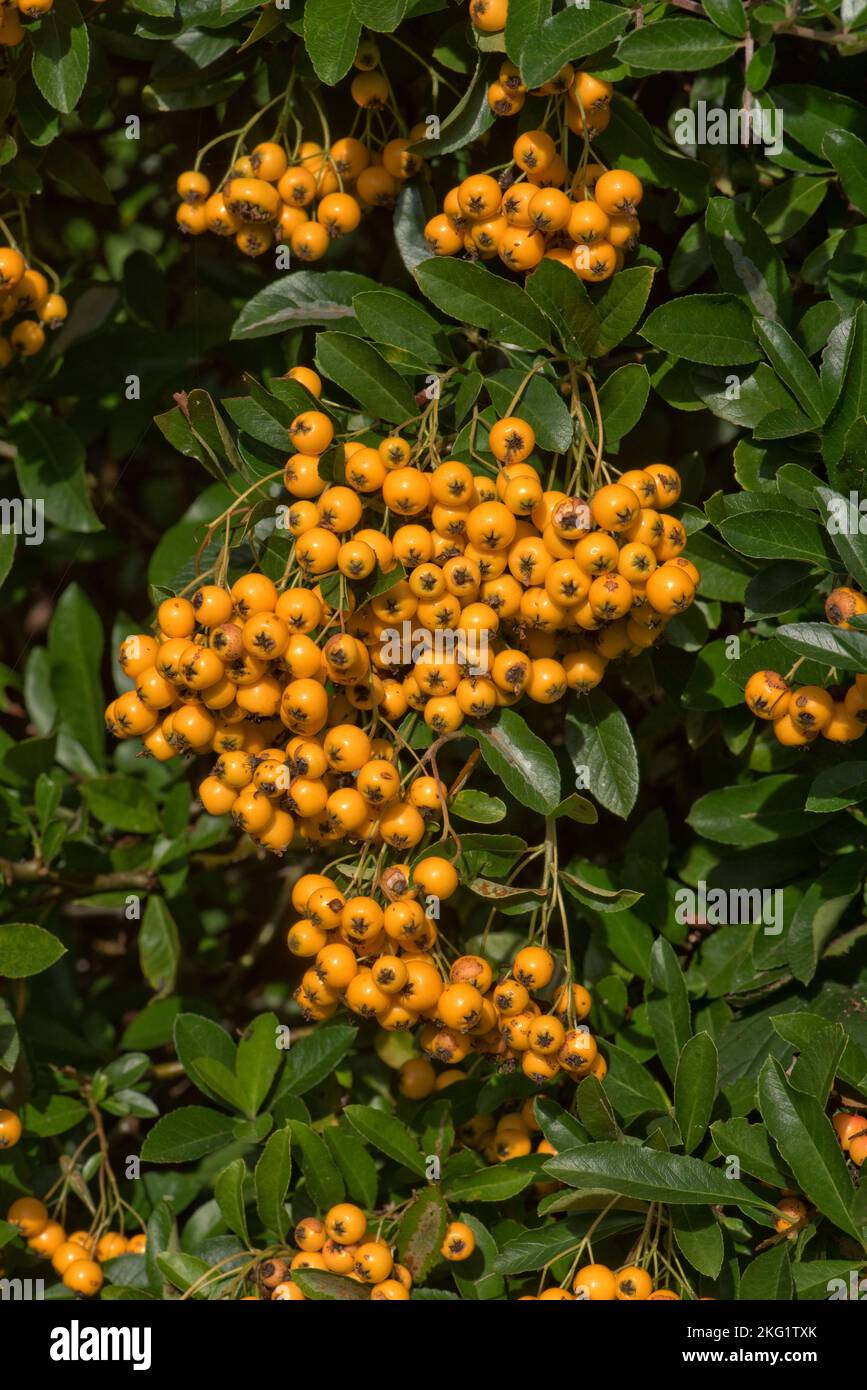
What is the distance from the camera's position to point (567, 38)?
202cm

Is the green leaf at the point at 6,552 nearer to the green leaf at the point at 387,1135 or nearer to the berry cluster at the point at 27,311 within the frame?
the berry cluster at the point at 27,311

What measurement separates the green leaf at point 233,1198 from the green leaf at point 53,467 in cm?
144

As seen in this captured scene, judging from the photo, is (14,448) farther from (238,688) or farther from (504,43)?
(504,43)

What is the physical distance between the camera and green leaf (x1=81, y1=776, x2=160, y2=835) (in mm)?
2904

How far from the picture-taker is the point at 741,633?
2.43 metres

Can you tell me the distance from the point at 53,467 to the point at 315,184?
94 centimetres

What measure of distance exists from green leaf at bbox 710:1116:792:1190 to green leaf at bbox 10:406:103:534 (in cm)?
188

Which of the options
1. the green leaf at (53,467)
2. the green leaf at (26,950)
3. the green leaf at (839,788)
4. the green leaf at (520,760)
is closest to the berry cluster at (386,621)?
the green leaf at (520,760)

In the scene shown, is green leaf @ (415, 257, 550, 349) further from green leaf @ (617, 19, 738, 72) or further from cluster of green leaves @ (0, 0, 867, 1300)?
green leaf @ (617, 19, 738, 72)

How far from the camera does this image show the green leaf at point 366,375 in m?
2.21

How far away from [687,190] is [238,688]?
1.16 m

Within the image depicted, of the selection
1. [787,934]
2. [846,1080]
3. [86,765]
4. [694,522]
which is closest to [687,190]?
[694,522]

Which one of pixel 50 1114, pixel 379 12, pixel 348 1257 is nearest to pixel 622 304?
pixel 379 12

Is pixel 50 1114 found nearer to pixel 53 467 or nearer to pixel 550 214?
pixel 53 467
